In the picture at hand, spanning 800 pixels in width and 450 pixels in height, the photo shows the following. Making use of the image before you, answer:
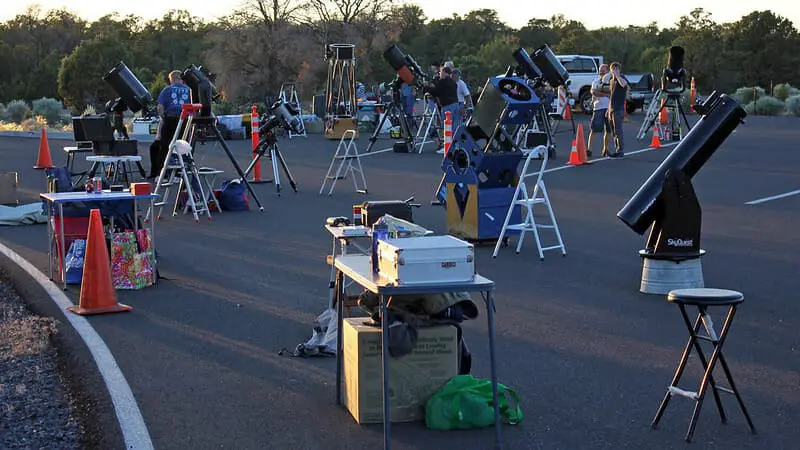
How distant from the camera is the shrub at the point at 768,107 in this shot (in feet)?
145

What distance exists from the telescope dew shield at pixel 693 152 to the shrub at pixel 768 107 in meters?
35.5

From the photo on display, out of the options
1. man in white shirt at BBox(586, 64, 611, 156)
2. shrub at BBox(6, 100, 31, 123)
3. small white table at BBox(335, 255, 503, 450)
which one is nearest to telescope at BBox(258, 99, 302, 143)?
man in white shirt at BBox(586, 64, 611, 156)

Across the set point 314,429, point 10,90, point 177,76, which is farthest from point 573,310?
point 10,90

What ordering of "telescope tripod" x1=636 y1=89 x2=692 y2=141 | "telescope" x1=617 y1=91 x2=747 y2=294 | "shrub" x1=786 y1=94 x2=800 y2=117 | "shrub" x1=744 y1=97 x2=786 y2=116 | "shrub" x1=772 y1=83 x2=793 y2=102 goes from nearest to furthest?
1. "telescope" x1=617 y1=91 x2=747 y2=294
2. "telescope tripod" x1=636 y1=89 x2=692 y2=141
3. "shrub" x1=786 y1=94 x2=800 y2=117
4. "shrub" x1=744 y1=97 x2=786 y2=116
5. "shrub" x1=772 y1=83 x2=793 y2=102

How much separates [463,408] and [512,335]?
2.45m

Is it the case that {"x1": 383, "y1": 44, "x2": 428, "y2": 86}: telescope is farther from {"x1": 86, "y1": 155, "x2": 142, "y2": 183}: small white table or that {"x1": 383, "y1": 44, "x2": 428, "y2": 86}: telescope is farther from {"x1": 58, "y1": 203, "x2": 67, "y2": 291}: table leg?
{"x1": 58, "y1": 203, "x2": 67, "y2": 291}: table leg

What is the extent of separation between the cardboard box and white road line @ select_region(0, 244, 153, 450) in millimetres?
1197

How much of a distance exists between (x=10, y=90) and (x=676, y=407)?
66.6m

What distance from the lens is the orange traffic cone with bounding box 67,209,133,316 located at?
9.41 metres

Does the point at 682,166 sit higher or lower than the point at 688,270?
higher

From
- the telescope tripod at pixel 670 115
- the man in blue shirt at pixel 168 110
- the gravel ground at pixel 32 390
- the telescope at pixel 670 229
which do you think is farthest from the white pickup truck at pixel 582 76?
the gravel ground at pixel 32 390

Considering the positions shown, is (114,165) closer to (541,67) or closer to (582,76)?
(541,67)

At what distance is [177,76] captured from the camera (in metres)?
19.1

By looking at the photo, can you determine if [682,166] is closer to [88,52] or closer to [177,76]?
[177,76]
